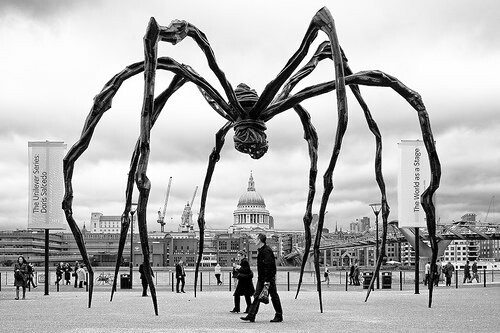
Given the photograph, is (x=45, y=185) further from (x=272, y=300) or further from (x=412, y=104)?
(x=412, y=104)

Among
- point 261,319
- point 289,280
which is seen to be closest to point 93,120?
point 261,319

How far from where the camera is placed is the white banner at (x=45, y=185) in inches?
853

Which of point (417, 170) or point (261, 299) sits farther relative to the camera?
point (417, 170)

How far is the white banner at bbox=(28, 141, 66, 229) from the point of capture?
21.7 m

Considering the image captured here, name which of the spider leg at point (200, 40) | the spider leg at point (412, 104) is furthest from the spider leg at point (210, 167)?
the spider leg at point (412, 104)

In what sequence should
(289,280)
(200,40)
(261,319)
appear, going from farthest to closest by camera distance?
(289,280) < (261,319) < (200,40)

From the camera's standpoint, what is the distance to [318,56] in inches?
495

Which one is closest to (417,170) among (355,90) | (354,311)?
(354,311)

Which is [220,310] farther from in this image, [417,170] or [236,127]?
[417,170]

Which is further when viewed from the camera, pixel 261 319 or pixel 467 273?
pixel 467 273

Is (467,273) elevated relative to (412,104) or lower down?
lower down

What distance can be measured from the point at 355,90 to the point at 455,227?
2093 inches

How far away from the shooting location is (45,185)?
71.3 ft

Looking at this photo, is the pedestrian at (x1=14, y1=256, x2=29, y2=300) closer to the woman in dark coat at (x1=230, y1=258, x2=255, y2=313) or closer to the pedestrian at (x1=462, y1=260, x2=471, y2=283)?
the woman in dark coat at (x1=230, y1=258, x2=255, y2=313)
